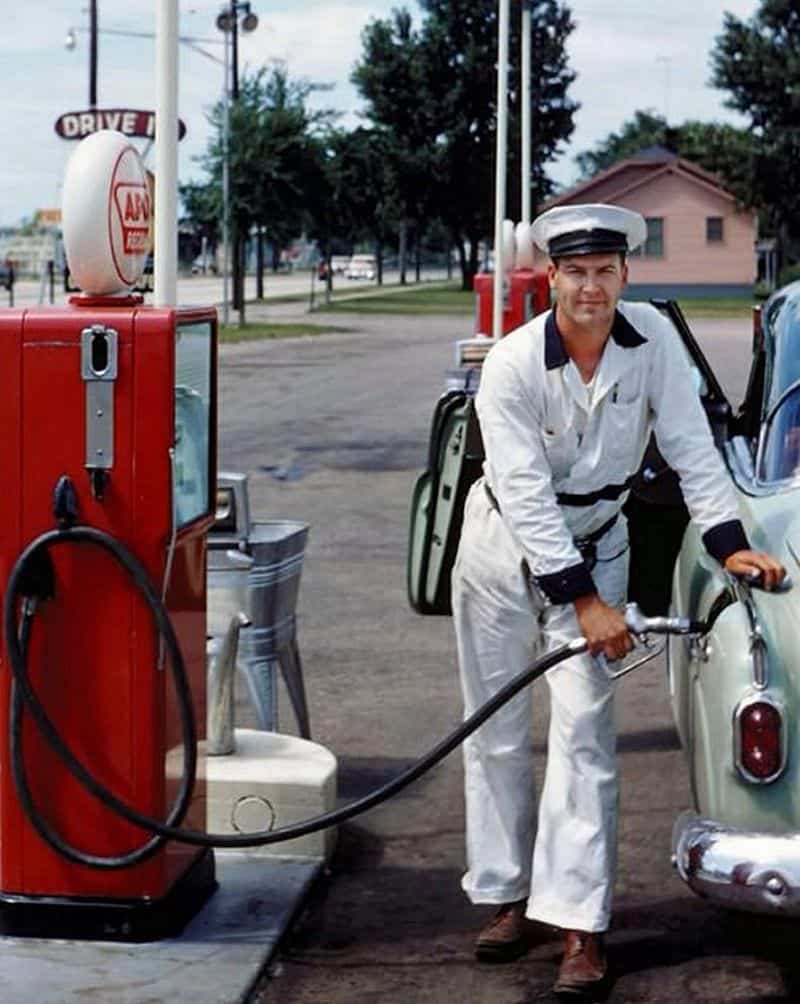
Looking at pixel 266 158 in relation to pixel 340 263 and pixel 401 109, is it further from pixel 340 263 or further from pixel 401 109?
pixel 340 263

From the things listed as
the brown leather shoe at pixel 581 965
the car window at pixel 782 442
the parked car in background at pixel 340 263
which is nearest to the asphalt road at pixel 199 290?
the parked car in background at pixel 340 263

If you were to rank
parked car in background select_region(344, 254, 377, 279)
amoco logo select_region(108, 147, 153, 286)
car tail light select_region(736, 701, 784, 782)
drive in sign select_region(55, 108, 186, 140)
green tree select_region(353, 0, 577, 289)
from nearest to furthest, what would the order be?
1. car tail light select_region(736, 701, 784, 782)
2. amoco logo select_region(108, 147, 153, 286)
3. drive in sign select_region(55, 108, 186, 140)
4. green tree select_region(353, 0, 577, 289)
5. parked car in background select_region(344, 254, 377, 279)

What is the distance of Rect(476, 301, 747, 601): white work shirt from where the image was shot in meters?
4.72

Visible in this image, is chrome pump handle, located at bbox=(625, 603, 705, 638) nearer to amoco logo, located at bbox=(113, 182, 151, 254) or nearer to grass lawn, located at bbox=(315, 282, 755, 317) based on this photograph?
amoco logo, located at bbox=(113, 182, 151, 254)

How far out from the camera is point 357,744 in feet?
23.9

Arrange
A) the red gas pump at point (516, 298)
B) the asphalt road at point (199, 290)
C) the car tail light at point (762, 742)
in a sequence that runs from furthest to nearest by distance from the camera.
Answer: the asphalt road at point (199, 290)
the red gas pump at point (516, 298)
the car tail light at point (762, 742)

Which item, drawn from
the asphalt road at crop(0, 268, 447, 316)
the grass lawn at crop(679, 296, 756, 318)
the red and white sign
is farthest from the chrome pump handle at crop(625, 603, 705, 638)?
the grass lawn at crop(679, 296, 756, 318)

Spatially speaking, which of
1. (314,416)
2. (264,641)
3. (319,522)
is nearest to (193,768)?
(264,641)

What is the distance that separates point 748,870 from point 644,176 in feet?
246

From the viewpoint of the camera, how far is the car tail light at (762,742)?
435 cm

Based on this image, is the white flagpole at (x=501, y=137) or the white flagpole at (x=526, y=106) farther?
the white flagpole at (x=526, y=106)

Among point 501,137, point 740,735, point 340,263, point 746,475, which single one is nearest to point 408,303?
point 501,137

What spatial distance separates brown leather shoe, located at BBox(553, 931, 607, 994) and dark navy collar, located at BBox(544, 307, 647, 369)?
1410 millimetres

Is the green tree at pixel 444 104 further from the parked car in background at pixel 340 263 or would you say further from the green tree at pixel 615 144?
the green tree at pixel 615 144
